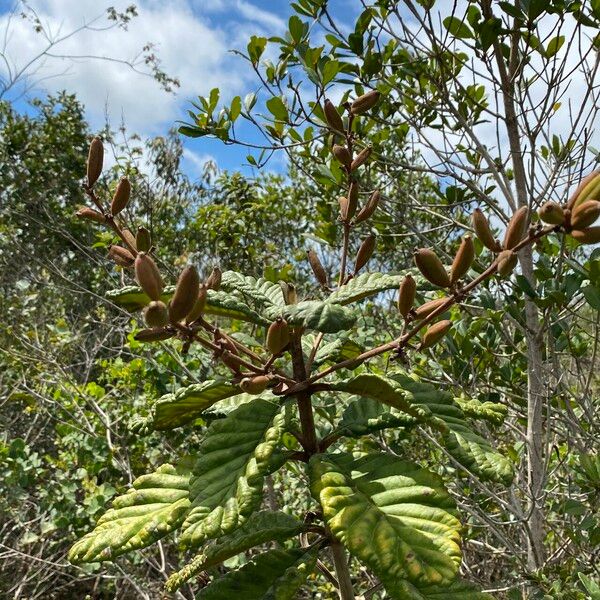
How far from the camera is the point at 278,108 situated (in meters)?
2.37

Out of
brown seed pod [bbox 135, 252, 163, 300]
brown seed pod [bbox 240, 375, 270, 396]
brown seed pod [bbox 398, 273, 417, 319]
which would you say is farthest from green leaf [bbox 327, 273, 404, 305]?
brown seed pod [bbox 135, 252, 163, 300]

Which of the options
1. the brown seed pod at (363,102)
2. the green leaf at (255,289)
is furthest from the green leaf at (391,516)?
the brown seed pod at (363,102)

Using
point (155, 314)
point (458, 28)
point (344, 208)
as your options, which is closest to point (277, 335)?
point (155, 314)

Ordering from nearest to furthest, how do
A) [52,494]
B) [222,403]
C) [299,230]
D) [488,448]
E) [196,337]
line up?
[196,337], [488,448], [222,403], [52,494], [299,230]

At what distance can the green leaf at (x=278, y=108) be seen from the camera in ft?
7.62

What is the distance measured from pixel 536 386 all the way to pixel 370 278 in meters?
1.16

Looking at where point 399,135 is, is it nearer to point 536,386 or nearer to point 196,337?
point 536,386

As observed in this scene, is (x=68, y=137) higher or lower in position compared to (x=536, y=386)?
higher

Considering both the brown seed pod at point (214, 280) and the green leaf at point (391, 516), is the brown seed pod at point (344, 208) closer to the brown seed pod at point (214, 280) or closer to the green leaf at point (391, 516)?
the brown seed pod at point (214, 280)

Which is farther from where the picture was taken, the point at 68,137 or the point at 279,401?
the point at 68,137

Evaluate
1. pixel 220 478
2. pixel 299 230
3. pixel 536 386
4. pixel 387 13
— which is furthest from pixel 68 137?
pixel 220 478

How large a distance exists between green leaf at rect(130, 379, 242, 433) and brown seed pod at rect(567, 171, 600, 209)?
0.60m

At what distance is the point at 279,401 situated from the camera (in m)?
1.02

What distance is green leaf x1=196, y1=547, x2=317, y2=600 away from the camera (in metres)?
0.96
